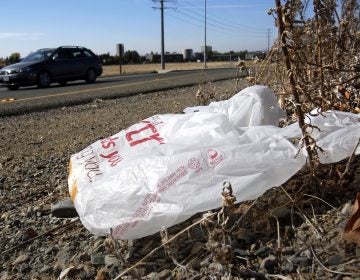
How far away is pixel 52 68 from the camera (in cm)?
1436

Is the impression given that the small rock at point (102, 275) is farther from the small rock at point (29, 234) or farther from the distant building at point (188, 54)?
the distant building at point (188, 54)

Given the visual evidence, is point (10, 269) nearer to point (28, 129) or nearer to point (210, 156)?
point (210, 156)

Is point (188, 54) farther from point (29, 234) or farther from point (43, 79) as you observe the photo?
point (29, 234)

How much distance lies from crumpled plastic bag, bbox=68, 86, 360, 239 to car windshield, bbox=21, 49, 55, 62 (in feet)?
43.4

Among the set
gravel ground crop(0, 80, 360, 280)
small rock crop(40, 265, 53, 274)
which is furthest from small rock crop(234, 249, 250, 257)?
small rock crop(40, 265, 53, 274)

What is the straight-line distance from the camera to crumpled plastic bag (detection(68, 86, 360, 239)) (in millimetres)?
1746

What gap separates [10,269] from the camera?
6.68ft

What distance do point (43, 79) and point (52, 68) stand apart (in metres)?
0.48

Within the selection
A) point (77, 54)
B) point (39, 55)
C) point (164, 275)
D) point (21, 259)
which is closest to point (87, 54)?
point (77, 54)

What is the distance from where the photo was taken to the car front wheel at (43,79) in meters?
14.0

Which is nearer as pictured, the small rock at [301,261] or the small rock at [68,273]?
the small rock at [301,261]

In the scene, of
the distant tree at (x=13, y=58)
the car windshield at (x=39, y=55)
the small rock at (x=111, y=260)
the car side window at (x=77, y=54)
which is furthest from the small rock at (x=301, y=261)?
the distant tree at (x=13, y=58)

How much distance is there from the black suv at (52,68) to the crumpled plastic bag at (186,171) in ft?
40.9

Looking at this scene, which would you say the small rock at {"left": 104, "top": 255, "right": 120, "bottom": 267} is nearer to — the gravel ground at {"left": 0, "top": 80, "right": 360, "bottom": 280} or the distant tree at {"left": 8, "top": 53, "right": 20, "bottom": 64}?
the gravel ground at {"left": 0, "top": 80, "right": 360, "bottom": 280}
